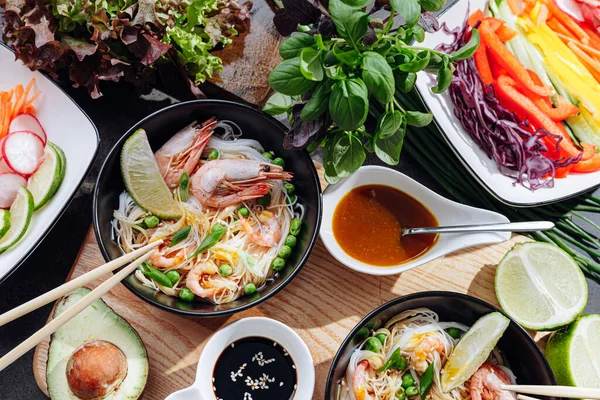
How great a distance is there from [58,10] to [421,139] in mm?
1740

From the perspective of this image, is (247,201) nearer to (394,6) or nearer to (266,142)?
(266,142)

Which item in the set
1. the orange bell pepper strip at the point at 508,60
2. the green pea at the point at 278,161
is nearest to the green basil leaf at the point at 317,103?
the green pea at the point at 278,161

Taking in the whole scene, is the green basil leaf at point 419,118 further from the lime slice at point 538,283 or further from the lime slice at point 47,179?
the lime slice at point 47,179

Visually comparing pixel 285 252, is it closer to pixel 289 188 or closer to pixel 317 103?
pixel 289 188

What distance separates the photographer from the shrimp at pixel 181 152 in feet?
8.57

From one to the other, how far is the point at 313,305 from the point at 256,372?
387 mm

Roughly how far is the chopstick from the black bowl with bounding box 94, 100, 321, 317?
101 cm

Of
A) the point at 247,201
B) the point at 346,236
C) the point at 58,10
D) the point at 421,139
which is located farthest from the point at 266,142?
the point at 58,10

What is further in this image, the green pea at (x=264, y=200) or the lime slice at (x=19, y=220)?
the green pea at (x=264, y=200)

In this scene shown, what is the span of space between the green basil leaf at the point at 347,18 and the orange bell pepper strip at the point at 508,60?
123 centimetres

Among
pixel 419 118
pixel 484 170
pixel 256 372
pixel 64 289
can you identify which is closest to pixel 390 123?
pixel 419 118

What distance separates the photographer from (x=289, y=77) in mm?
2059

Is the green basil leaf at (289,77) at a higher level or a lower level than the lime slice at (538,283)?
higher

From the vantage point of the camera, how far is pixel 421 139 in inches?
118
